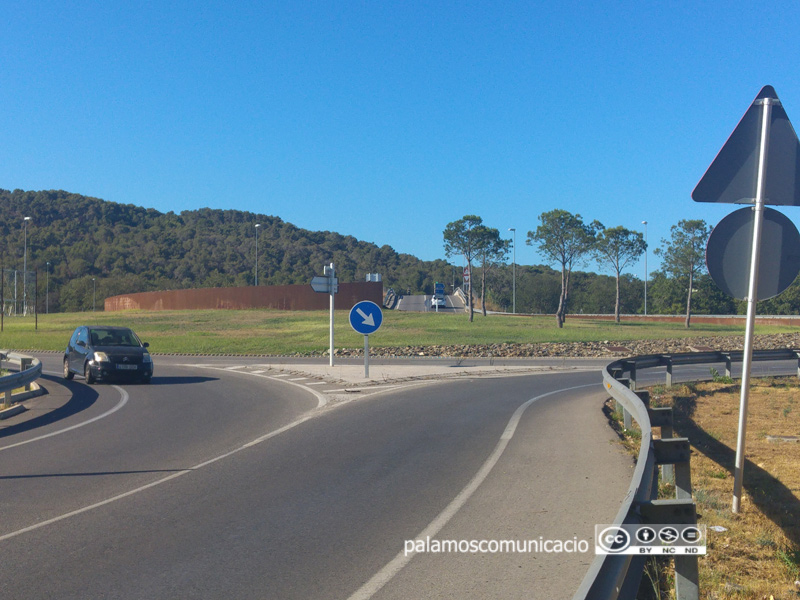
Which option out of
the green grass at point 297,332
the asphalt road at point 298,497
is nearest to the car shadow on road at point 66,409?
the asphalt road at point 298,497

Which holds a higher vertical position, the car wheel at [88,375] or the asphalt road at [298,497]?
the asphalt road at [298,497]

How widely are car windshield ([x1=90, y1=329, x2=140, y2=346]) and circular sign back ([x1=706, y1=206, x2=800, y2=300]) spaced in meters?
18.3

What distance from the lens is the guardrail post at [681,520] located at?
149 inches

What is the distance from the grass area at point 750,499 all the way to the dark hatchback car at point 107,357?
13822mm

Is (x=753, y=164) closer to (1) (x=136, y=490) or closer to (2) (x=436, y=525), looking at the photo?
(2) (x=436, y=525)

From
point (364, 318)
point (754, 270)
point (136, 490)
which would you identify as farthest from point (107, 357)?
point (754, 270)

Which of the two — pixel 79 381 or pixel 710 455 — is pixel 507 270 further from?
pixel 710 455

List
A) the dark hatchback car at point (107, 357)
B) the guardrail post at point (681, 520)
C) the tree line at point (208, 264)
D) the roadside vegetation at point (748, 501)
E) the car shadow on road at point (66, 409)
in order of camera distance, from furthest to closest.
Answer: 1. the tree line at point (208, 264)
2. the dark hatchback car at point (107, 357)
3. the car shadow on road at point (66, 409)
4. the roadside vegetation at point (748, 501)
5. the guardrail post at point (681, 520)

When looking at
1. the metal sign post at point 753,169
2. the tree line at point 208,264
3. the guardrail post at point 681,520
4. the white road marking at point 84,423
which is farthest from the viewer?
the tree line at point 208,264

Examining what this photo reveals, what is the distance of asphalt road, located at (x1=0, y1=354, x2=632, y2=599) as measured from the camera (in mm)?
5078

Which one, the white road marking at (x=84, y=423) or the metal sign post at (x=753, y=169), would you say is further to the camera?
the white road marking at (x=84, y=423)

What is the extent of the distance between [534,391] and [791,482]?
32.5 feet

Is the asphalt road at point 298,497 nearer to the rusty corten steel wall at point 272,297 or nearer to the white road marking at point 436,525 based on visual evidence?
the white road marking at point 436,525

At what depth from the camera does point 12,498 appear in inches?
290
